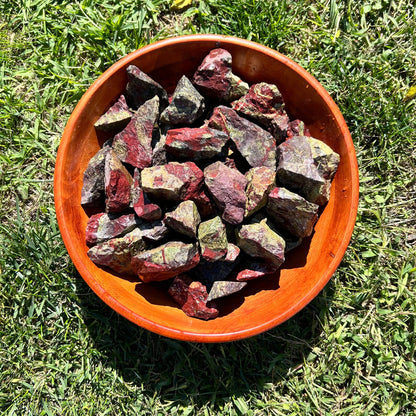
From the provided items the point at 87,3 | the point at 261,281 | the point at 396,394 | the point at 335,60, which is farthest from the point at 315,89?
the point at 396,394

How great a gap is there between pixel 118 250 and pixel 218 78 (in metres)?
1.05

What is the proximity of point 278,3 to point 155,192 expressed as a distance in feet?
5.36

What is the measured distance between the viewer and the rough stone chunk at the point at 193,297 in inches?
88.7

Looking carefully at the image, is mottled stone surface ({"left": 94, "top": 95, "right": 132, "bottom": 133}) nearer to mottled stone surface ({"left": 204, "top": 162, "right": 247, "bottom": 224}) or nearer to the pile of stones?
the pile of stones

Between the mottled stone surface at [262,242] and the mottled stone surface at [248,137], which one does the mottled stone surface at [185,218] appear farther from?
the mottled stone surface at [248,137]

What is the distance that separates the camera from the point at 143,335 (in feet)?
8.95

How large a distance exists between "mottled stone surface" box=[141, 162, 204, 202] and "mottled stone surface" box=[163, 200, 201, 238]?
0.19 ft

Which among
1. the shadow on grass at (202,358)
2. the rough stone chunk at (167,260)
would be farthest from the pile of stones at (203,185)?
the shadow on grass at (202,358)

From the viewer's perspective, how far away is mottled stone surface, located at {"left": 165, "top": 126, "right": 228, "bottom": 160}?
2158 mm

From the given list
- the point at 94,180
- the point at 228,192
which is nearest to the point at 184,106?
the point at 228,192

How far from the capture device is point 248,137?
2.29m

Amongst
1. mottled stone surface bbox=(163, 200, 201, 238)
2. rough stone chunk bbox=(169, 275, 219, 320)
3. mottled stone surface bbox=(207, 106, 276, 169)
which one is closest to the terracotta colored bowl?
rough stone chunk bbox=(169, 275, 219, 320)

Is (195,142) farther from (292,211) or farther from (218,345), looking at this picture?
(218,345)

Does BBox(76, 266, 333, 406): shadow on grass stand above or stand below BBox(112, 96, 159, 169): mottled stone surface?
below
